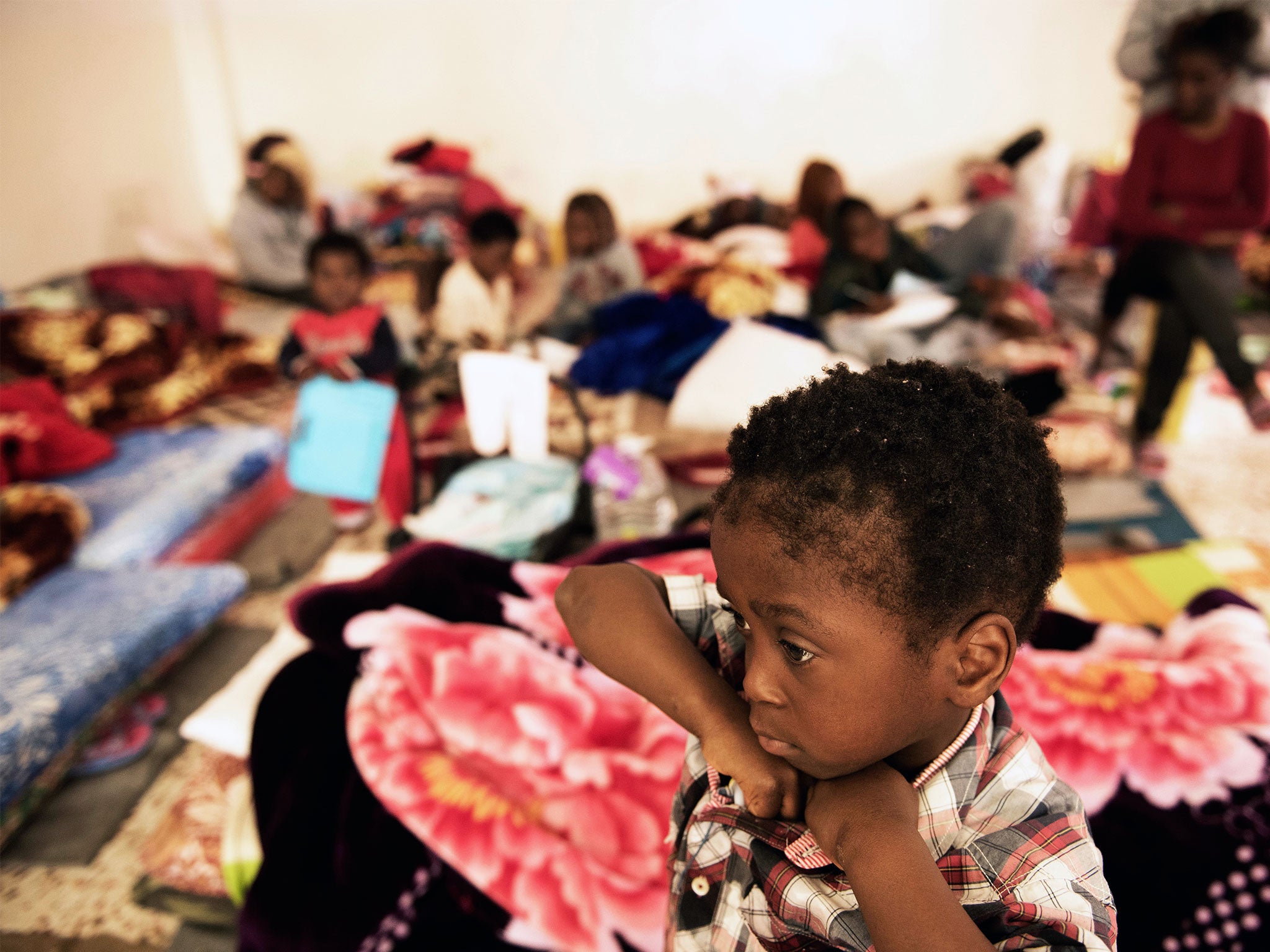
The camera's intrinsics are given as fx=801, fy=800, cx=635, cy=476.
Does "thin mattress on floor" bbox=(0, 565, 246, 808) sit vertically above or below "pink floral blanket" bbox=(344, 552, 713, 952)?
below

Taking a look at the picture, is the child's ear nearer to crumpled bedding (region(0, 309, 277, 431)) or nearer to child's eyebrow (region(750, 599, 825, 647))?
child's eyebrow (region(750, 599, 825, 647))

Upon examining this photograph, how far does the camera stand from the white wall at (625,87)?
4.82 metres

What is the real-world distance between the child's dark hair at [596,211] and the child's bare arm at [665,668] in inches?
114

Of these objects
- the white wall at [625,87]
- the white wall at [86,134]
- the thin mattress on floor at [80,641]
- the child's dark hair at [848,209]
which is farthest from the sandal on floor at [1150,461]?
the white wall at [86,134]

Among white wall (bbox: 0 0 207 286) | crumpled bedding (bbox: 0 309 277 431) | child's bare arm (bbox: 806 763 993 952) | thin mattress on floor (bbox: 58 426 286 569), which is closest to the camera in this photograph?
child's bare arm (bbox: 806 763 993 952)

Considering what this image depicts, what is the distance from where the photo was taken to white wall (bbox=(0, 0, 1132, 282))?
482 centimetres

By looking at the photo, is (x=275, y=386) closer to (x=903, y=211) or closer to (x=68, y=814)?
(x=68, y=814)

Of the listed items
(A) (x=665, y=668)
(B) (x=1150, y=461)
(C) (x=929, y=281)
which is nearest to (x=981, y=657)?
(A) (x=665, y=668)

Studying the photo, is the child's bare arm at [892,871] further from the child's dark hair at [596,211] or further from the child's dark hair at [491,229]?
the child's dark hair at [596,211]

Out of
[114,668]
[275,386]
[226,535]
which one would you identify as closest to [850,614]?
[114,668]

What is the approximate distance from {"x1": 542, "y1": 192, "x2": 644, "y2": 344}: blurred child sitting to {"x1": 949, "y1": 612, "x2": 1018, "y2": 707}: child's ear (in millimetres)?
2922

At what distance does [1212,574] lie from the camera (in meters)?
1.65

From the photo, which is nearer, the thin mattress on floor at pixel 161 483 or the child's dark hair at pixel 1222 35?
the thin mattress on floor at pixel 161 483

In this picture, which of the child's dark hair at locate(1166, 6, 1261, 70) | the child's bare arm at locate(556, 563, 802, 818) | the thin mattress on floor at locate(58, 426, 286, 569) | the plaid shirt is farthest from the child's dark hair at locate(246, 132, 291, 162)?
the plaid shirt
